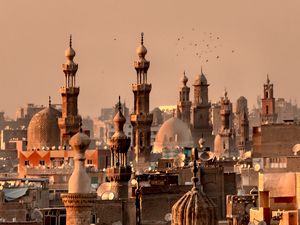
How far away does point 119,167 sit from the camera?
Answer: 66.7 m

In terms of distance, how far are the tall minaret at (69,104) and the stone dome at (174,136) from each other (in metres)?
10.8

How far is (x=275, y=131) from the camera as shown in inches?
2589

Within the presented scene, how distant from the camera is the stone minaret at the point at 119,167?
212 ft

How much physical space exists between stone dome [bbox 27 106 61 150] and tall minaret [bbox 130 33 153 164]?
738 centimetres

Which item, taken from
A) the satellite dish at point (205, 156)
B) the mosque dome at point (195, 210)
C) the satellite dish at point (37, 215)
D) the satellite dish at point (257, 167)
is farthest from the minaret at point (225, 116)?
the mosque dome at point (195, 210)

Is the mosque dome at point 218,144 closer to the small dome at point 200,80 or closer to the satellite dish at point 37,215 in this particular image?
the small dome at point 200,80

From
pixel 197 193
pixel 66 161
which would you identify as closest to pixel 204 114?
pixel 66 161

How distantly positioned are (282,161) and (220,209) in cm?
303

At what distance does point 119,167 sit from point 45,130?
32032 mm

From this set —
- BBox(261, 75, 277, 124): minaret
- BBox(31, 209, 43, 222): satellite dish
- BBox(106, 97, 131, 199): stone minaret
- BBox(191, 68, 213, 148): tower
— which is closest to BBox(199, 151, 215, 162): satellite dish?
BBox(106, 97, 131, 199): stone minaret

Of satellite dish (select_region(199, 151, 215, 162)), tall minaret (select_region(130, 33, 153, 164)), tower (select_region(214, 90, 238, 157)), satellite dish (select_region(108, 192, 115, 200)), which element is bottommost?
satellite dish (select_region(108, 192, 115, 200))

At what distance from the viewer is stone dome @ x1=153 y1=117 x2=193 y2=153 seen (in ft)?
345

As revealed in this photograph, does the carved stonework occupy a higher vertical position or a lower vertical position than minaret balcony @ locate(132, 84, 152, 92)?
lower

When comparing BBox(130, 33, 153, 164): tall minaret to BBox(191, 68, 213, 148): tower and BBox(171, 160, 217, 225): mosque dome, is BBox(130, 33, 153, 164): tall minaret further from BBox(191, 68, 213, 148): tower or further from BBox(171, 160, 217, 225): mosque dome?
BBox(171, 160, 217, 225): mosque dome
